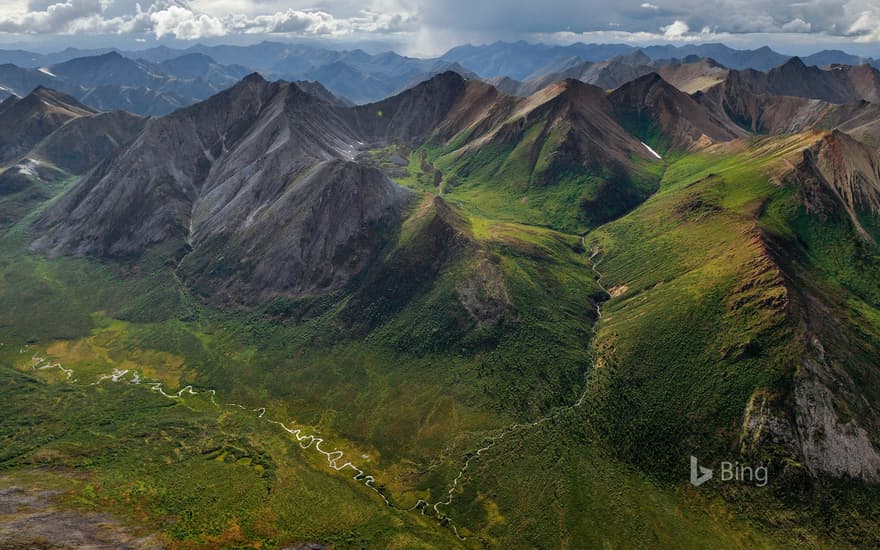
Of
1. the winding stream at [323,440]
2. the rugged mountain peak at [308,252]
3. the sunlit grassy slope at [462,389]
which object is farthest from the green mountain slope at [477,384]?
the rugged mountain peak at [308,252]

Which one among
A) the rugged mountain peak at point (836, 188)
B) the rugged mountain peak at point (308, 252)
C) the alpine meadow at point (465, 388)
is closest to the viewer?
the alpine meadow at point (465, 388)

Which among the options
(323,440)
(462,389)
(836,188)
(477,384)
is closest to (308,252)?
(323,440)

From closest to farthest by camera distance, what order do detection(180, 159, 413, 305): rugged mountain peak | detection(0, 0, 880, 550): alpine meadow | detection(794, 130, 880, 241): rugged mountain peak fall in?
detection(0, 0, 880, 550): alpine meadow < detection(794, 130, 880, 241): rugged mountain peak < detection(180, 159, 413, 305): rugged mountain peak

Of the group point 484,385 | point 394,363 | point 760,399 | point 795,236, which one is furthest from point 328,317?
point 795,236

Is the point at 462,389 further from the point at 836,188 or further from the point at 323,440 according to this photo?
the point at 836,188

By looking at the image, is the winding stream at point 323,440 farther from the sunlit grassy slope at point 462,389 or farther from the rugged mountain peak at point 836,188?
the rugged mountain peak at point 836,188

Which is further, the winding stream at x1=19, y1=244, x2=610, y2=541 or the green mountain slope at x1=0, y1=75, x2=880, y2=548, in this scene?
the winding stream at x1=19, y1=244, x2=610, y2=541

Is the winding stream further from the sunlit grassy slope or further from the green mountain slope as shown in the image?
the sunlit grassy slope

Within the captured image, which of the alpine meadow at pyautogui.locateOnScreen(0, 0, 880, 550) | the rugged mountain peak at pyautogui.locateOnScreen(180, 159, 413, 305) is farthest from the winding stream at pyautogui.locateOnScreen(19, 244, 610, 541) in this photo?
the rugged mountain peak at pyautogui.locateOnScreen(180, 159, 413, 305)

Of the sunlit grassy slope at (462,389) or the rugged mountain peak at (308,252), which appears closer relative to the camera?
the sunlit grassy slope at (462,389)

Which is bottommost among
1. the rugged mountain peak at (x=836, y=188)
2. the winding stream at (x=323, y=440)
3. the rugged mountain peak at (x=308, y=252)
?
the winding stream at (x=323, y=440)

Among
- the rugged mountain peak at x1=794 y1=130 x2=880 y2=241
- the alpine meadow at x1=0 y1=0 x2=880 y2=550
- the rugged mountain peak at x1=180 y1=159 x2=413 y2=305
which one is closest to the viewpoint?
the alpine meadow at x1=0 y1=0 x2=880 y2=550
